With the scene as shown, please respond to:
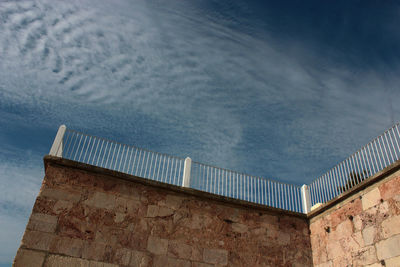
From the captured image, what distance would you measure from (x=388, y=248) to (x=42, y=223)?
6.88m

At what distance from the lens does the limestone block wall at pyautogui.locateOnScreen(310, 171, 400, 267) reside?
666 cm

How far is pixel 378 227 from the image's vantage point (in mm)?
6961

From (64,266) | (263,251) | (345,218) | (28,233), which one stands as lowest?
(64,266)

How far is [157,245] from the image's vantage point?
7.57m

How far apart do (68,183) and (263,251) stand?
496 cm

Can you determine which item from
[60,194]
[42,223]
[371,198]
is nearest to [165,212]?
[60,194]

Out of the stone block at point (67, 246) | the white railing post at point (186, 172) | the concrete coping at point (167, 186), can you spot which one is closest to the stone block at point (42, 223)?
the stone block at point (67, 246)

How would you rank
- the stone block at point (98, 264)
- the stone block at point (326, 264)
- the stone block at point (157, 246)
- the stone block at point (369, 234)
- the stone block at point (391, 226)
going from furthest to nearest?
the stone block at point (326, 264), the stone block at point (157, 246), the stone block at point (369, 234), the stone block at point (98, 264), the stone block at point (391, 226)

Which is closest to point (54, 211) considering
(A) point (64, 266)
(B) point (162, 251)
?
(A) point (64, 266)

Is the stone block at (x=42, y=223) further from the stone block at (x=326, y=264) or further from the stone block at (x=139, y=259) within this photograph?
the stone block at (x=326, y=264)

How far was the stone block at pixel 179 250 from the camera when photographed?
25.0 feet

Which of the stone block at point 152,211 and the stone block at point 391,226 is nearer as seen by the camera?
the stone block at point 391,226

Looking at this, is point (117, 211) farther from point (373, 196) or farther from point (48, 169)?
point (373, 196)

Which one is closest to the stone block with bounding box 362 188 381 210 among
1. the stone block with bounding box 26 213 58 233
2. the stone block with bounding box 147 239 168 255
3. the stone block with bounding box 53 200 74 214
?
the stone block with bounding box 147 239 168 255
